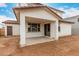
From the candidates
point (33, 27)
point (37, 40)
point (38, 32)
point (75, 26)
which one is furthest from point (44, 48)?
point (75, 26)

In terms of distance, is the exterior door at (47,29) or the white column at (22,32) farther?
the exterior door at (47,29)

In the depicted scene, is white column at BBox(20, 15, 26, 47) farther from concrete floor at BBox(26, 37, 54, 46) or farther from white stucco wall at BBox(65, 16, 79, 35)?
white stucco wall at BBox(65, 16, 79, 35)

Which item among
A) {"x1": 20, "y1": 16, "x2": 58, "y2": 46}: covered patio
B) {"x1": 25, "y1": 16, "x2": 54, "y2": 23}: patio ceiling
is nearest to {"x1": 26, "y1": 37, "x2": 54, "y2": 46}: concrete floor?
{"x1": 20, "y1": 16, "x2": 58, "y2": 46}: covered patio

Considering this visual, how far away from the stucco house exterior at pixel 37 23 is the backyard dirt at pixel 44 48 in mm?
93

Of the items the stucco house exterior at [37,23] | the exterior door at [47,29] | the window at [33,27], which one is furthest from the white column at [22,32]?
the exterior door at [47,29]

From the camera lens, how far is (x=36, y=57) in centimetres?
232

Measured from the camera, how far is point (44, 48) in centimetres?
230

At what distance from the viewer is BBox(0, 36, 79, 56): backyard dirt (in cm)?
222

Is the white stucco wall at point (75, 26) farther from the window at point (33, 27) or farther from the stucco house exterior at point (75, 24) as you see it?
the window at point (33, 27)

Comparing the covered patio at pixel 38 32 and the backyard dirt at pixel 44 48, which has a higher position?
the covered patio at pixel 38 32

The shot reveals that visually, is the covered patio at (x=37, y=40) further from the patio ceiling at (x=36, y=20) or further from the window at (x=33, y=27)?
the patio ceiling at (x=36, y=20)

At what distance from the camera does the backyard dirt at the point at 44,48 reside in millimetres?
2221

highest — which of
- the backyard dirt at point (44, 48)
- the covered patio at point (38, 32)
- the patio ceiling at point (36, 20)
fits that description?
the patio ceiling at point (36, 20)

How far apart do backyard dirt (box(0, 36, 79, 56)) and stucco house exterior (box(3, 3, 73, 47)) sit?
93mm
